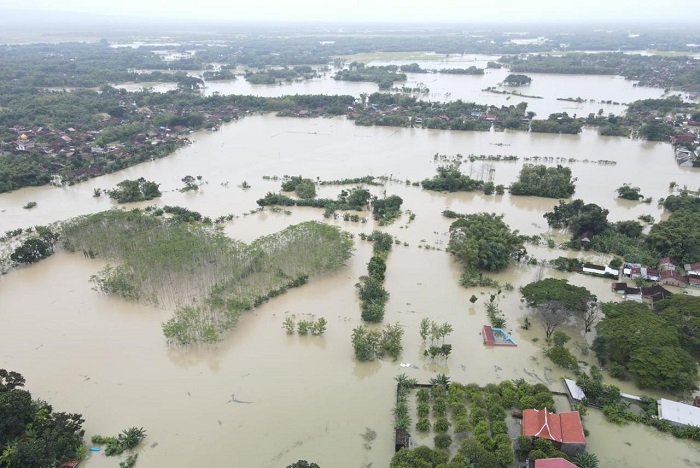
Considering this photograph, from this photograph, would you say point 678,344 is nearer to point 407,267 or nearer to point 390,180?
point 407,267

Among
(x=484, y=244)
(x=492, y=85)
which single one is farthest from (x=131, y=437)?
(x=492, y=85)

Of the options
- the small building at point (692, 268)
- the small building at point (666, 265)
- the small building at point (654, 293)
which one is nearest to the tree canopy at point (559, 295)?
the small building at point (654, 293)

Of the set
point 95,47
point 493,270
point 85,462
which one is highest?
point 95,47

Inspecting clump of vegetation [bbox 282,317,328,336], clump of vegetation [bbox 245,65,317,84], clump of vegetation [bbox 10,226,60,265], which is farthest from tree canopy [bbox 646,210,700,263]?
clump of vegetation [bbox 245,65,317,84]

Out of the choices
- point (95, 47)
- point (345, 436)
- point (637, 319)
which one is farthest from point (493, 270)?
point (95, 47)

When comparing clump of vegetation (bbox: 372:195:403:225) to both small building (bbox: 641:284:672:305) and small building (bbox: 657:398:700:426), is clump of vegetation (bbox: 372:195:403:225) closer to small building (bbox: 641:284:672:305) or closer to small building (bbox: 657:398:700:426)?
small building (bbox: 641:284:672:305)

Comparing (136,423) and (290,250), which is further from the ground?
(290,250)

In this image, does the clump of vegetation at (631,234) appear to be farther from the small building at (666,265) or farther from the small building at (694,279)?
the small building at (694,279)
